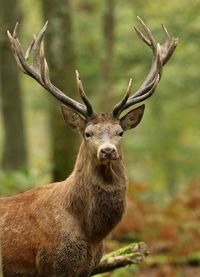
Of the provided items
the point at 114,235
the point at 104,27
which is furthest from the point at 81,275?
the point at 104,27

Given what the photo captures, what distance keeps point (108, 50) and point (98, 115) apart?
6.85m

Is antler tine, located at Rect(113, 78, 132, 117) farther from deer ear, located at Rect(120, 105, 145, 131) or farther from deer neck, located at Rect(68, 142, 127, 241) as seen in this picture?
deer neck, located at Rect(68, 142, 127, 241)

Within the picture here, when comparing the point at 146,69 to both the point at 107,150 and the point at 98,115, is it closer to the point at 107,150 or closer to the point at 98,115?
the point at 98,115

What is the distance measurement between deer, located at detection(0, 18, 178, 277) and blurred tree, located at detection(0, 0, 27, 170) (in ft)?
22.9

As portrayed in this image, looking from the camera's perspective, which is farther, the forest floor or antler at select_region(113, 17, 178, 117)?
the forest floor

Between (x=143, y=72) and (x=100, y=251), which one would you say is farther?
(x=143, y=72)

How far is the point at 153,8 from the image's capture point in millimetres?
16484

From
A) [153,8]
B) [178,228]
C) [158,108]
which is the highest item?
[153,8]

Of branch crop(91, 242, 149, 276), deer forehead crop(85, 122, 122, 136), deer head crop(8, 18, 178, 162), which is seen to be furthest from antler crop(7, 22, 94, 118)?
branch crop(91, 242, 149, 276)

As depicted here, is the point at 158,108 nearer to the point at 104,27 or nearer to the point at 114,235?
the point at 104,27

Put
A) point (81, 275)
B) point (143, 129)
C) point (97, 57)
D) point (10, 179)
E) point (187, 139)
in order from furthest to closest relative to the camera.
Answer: point (187, 139) < point (143, 129) < point (97, 57) < point (10, 179) < point (81, 275)

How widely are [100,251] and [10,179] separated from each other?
5.09m

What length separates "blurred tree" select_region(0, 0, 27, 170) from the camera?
555 inches

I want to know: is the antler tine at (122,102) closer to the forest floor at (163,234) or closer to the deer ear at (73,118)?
the deer ear at (73,118)
